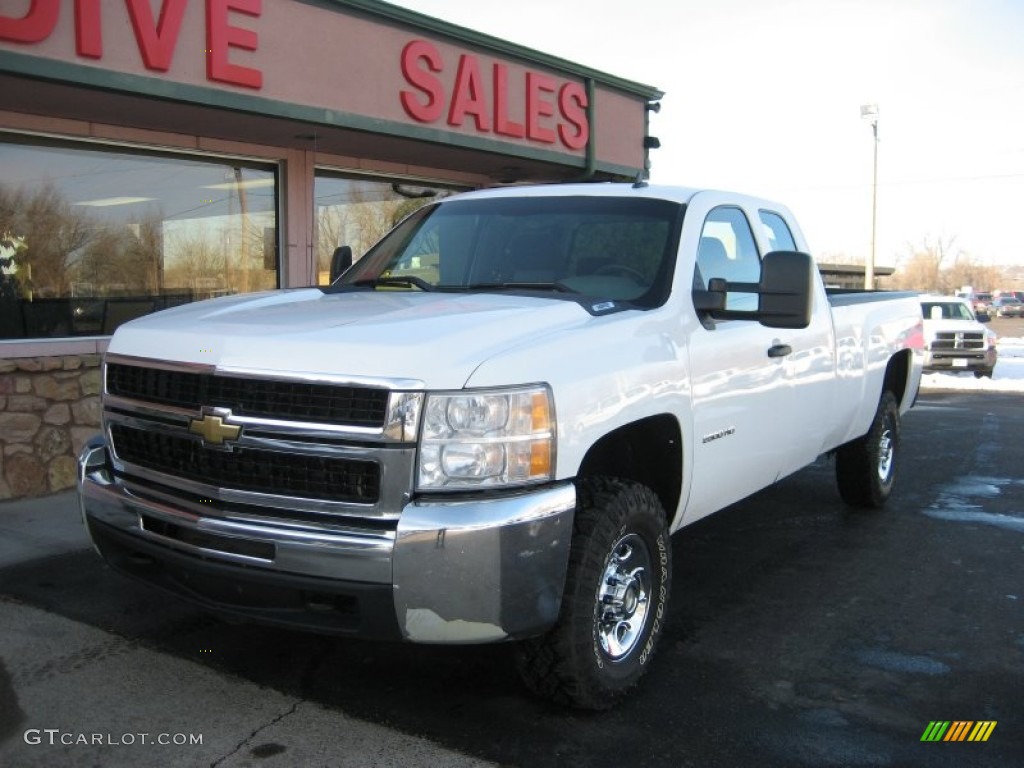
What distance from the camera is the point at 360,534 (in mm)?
2932

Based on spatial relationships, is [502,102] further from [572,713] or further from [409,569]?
[409,569]

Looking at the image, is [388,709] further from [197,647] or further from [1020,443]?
[1020,443]

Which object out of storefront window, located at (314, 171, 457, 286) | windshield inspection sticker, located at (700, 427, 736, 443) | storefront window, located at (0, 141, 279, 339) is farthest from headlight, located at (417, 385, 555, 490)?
storefront window, located at (314, 171, 457, 286)

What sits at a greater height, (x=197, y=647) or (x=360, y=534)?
(x=360, y=534)

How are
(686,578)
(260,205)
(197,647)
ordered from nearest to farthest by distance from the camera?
(197,647)
(686,578)
(260,205)

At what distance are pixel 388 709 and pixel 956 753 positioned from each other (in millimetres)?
2043

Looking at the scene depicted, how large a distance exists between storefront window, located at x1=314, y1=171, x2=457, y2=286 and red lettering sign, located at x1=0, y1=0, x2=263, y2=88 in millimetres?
2452

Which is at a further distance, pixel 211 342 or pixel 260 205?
pixel 260 205

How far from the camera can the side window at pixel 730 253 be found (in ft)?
14.6

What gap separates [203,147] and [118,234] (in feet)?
3.68

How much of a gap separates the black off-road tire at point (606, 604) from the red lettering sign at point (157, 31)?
5217 mm

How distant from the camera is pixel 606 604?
11.5 feet

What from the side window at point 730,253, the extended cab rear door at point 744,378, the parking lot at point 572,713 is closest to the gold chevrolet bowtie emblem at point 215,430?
the parking lot at point 572,713

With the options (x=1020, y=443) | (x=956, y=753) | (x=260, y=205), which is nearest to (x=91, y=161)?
(x=260, y=205)
